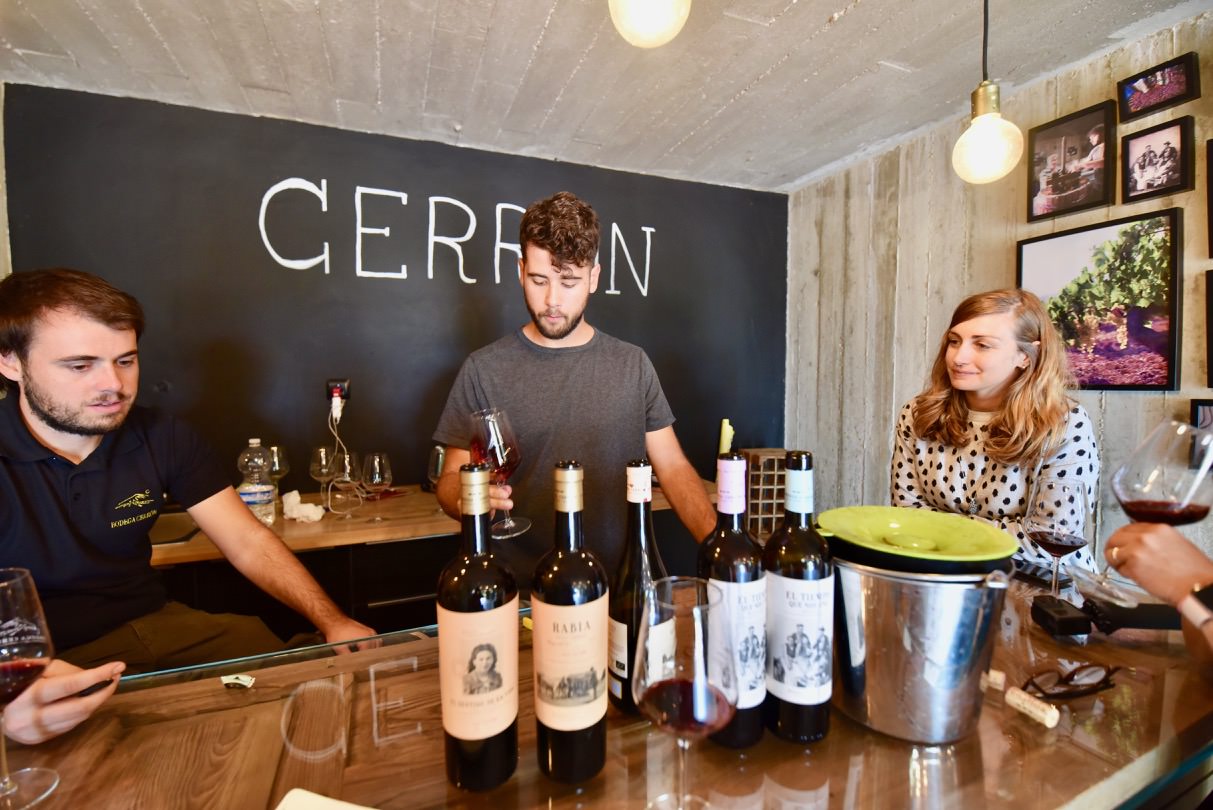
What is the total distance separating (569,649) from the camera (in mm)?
629

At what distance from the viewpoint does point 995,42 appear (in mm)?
1938

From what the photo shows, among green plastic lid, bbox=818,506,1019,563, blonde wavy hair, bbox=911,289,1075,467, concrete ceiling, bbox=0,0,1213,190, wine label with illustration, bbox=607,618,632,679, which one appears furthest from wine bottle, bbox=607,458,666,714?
concrete ceiling, bbox=0,0,1213,190

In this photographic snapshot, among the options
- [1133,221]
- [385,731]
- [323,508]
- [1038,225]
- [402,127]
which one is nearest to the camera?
[385,731]

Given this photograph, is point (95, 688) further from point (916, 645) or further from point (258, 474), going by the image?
point (258, 474)

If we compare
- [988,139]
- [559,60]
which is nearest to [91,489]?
[559,60]

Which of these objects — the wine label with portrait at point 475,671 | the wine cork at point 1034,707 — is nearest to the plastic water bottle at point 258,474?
the wine label with portrait at point 475,671

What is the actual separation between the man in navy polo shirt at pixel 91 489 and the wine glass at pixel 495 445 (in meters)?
0.43

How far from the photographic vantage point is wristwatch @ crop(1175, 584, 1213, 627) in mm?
804

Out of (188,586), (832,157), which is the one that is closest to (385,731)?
(188,586)

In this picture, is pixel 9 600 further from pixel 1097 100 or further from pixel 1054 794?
pixel 1097 100

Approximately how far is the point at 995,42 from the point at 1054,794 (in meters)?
2.29

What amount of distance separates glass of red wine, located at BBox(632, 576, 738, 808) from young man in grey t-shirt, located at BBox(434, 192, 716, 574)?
0.95 metres

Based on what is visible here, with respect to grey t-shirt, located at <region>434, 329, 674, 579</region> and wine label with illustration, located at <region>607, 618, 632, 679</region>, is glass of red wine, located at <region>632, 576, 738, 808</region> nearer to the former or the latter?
wine label with illustration, located at <region>607, 618, 632, 679</region>

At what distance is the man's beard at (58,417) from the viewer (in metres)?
1.36
